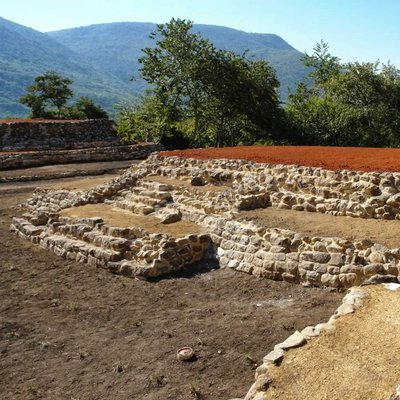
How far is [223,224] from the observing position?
14.9m

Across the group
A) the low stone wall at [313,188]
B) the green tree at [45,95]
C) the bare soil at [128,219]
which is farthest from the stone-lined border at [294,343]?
the green tree at [45,95]

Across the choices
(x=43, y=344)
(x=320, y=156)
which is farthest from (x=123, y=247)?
(x=320, y=156)

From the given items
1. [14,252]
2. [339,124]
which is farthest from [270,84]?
[14,252]

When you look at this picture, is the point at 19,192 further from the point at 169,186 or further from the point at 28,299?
the point at 28,299

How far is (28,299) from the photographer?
12602mm

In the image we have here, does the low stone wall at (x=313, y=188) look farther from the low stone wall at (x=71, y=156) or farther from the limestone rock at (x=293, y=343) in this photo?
the low stone wall at (x=71, y=156)

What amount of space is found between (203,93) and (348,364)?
1494 inches

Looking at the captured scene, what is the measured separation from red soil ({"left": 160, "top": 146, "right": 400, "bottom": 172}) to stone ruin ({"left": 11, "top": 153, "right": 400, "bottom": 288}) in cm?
86

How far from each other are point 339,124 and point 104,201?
25496 mm

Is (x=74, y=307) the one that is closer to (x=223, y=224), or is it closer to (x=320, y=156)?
(x=223, y=224)

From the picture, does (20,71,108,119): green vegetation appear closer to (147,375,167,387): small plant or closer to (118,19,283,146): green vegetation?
(118,19,283,146): green vegetation

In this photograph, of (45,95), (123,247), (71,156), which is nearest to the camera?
(123,247)

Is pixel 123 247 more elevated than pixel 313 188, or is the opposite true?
pixel 313 188

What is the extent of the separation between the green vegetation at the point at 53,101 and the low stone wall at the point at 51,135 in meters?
16.9
